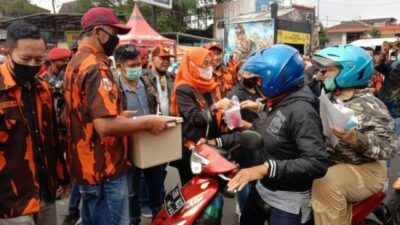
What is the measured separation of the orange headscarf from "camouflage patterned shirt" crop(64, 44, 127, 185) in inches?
44.7

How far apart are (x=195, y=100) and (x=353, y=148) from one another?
1.55 meters

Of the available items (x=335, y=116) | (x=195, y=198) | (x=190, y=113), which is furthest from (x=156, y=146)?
(x=335, y=116)

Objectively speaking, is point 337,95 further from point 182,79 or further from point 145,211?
point 145,211

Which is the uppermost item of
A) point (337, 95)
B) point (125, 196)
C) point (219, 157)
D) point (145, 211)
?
point (337, 95)

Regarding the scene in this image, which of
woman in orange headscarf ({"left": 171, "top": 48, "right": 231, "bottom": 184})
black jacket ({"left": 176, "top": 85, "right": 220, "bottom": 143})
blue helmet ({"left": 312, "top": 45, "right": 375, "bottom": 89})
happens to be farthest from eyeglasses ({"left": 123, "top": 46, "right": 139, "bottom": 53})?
blue helmet ({"left": 312, "top": 45, "right": 375, "bottom": 89})

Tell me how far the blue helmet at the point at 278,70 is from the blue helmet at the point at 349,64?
13.5 inches

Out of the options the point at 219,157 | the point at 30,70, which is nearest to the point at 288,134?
the point at 219,157

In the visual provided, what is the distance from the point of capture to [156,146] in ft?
7.89

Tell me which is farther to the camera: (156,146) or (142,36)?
(142,36)

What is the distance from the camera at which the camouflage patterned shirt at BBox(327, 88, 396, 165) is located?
2.11m

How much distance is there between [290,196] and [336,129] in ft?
1.59

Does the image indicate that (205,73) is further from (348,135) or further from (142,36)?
(142,36)

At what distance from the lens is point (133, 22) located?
14.9 metres

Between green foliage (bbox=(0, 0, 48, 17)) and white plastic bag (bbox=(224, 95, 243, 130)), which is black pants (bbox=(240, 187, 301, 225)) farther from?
green foliage (bbox=(0, 0, 48, 17))
